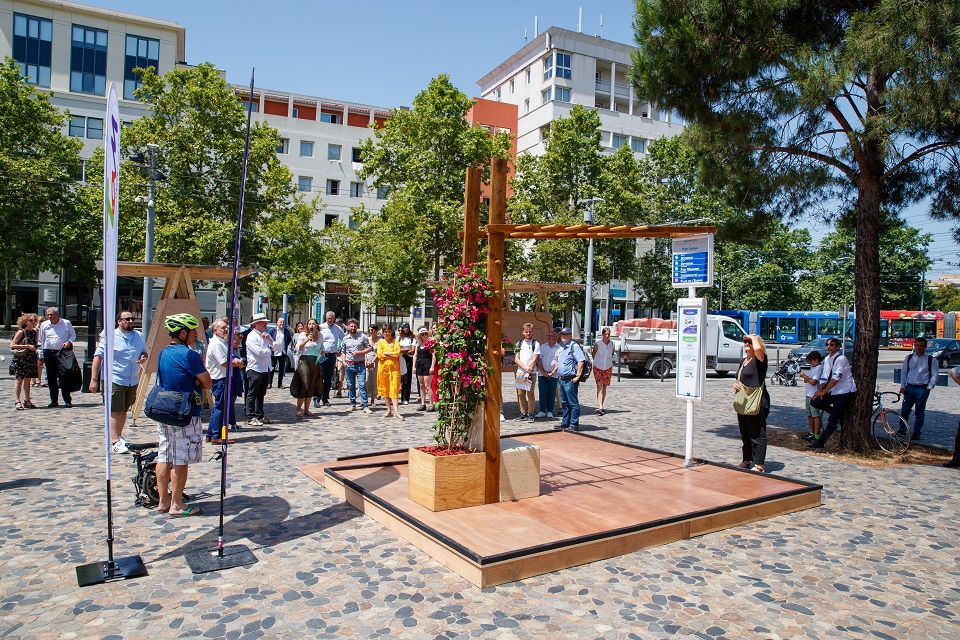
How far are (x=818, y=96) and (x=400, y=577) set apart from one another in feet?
25.6

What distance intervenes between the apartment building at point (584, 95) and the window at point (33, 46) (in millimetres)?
32885

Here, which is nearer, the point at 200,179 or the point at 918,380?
the point at 918,380

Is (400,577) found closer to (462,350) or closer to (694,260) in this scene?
(462,350)

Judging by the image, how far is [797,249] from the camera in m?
57.1

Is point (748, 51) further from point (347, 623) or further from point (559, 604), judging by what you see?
point (347, 623)

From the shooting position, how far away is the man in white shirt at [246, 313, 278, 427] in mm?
10992

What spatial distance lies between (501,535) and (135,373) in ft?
19.0

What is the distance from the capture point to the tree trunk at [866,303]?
33.2 feet

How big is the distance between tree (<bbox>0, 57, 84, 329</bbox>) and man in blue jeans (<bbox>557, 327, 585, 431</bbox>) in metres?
29.3

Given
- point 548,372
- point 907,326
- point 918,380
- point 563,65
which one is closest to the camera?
point 918,380

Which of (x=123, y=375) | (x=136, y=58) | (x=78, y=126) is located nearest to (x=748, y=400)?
(x=123, y=375)

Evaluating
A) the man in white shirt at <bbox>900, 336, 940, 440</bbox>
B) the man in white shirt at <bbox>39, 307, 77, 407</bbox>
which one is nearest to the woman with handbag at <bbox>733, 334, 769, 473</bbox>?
the man in white shirt at <bbox>900, 336, 940, 440</bbox>

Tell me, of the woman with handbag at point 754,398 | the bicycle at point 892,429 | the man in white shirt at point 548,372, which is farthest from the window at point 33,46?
the bicycle at point 892,429

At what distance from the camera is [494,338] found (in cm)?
624
